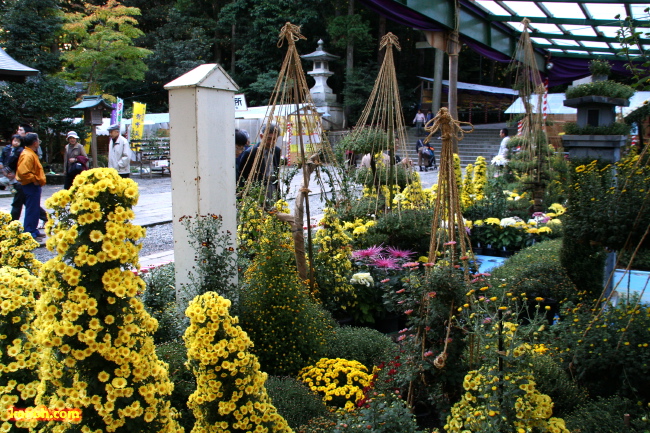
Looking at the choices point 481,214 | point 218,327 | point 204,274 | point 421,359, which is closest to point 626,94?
point 481,214

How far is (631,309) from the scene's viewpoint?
2.91 meters

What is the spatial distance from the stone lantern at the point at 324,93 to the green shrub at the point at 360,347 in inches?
790

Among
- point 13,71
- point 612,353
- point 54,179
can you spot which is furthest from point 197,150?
point 54,179

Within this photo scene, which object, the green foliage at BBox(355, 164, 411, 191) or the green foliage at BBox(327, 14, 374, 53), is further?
the green foliage at BBox(327, 14, 374, 53)

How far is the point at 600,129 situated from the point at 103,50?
2052 cm

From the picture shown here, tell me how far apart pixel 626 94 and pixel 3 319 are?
214 inches

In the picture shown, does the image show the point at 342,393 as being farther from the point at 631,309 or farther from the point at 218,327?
the point at 631,309

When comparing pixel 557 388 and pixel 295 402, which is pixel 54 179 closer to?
pixel 295 402

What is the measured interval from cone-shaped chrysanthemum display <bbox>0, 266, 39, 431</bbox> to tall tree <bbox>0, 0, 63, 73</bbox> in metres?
20.4

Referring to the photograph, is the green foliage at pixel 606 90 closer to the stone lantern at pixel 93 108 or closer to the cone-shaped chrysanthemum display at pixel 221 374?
the cone-shaped chrysanthemum display at pixel 221 374

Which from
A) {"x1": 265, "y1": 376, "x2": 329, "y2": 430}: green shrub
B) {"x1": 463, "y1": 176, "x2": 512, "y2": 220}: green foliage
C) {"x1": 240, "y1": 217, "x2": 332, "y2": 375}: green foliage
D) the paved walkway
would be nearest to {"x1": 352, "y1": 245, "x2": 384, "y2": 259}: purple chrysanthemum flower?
{"x1": 240, "y1": 217, "x2": 332, "y2": 375}: green foliage

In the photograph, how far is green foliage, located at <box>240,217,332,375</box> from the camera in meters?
3.19

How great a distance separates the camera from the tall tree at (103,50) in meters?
20.6

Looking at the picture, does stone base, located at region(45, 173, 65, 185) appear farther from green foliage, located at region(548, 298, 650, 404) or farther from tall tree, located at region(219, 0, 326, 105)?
green foliage, located at region(548, 298, 650, 404)
